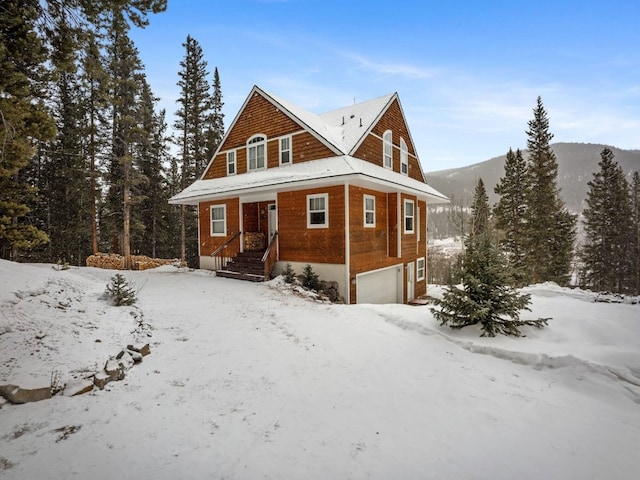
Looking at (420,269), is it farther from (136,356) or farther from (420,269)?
(136,356)

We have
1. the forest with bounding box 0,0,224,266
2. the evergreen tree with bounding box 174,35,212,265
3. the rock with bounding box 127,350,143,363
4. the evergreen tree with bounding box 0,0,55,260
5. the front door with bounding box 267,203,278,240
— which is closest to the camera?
the rock with bounding box 127,350,143,363

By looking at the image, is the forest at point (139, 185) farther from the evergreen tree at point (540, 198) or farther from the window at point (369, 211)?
the window at point (369, 211)

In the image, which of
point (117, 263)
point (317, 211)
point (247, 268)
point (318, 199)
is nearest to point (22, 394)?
point (247, 268)

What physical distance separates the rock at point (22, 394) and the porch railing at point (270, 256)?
343 inches

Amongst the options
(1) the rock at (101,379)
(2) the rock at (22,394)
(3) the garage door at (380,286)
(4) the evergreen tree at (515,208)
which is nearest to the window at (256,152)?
(3) the garage door at (380,286)

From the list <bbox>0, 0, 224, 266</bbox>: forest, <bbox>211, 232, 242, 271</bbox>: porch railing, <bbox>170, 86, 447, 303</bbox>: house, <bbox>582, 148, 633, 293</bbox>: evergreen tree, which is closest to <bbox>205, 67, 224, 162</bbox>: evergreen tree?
<bbox>0, 0, 224, 266</bbox>: forest

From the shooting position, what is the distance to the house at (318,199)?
1177 cm

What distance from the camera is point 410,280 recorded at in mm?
16984

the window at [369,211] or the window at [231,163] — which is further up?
the window at [231,163]

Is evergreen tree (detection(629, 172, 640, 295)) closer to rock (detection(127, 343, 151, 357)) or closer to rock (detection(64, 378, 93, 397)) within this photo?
rock (detection(127, 343, 151, 357))

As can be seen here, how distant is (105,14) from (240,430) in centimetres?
843

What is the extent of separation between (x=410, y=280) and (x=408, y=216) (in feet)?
12.8

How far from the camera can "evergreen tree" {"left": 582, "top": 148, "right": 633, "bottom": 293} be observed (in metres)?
27.3

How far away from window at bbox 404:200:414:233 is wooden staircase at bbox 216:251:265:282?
768 cm
